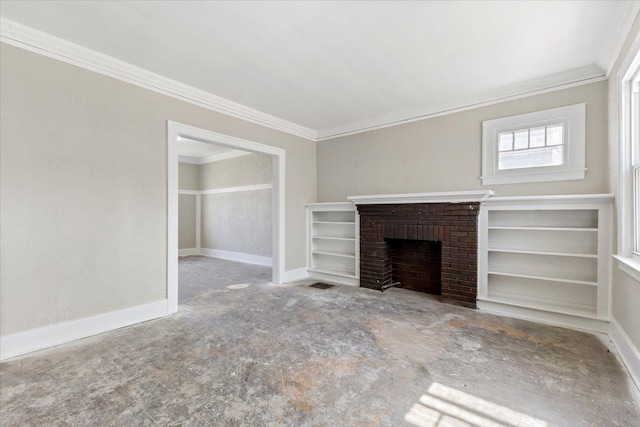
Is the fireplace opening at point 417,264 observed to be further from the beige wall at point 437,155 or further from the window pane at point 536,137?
the window pane at point 536,137

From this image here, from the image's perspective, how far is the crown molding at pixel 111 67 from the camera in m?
2.52

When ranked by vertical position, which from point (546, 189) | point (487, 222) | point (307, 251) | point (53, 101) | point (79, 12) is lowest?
point (307, 251)

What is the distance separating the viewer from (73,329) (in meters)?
2.81

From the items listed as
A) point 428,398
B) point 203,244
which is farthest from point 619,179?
point 203,244

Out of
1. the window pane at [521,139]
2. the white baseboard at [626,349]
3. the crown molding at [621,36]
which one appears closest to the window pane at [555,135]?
the window pane at [521,139]

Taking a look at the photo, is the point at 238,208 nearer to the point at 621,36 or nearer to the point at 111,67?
the point at 111,67

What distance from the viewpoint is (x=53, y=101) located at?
2725 millimetres

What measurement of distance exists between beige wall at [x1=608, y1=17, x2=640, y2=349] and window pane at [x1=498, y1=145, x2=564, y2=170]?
48 cm

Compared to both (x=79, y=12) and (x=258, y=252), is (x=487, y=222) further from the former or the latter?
(x=258, y=252)

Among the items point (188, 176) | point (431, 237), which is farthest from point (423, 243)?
point (188, 176)

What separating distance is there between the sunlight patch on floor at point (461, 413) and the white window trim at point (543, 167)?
2.81 metres

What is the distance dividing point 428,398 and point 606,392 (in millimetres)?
1240

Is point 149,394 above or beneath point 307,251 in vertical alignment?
beneath

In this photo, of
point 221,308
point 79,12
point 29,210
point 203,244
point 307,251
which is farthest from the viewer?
point 203,244
